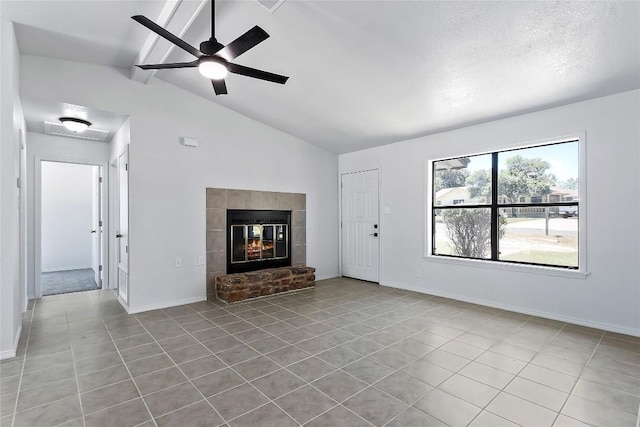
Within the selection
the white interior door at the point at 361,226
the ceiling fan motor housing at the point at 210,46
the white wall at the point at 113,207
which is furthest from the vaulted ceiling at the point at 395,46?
the white interior door at the point at 361,226

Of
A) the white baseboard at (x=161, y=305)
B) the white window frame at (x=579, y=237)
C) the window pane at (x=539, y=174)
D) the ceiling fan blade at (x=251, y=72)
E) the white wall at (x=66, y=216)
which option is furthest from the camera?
the white wall at (x=66, y=216)

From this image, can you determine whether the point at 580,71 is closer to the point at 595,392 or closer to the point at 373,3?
the point at 373,3

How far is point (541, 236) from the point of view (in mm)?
4016

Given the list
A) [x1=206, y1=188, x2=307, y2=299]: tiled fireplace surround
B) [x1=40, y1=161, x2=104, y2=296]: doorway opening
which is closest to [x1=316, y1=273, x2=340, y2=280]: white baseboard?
[x1=206, y1=188, x2=307, y2=299]: tiled fireplace surround

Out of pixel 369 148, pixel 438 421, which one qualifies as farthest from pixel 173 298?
pixel 369 148

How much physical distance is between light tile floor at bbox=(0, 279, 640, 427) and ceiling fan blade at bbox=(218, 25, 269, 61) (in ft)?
8.13

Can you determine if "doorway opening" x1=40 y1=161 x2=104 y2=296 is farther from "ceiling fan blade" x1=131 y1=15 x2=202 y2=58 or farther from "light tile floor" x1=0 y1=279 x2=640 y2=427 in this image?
"ceiling fan blade" x1=131 y1=15 x2=202 y2=58

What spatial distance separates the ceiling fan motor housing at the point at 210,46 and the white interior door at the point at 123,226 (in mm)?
2552

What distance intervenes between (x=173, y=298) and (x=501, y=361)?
3.95m

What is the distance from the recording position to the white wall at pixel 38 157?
15.7 ft

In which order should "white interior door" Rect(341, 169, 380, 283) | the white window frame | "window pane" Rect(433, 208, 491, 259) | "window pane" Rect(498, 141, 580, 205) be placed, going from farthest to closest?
1. "white interior door" Rect(341, 169, 380, 283)
2. "window pane" Rect(433, 208, 491, 259)
3. "window pane" Rect(498, 141, 580, 205)
4. the white window frame

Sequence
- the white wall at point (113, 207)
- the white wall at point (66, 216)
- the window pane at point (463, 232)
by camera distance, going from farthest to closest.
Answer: the white wall at point (66, 216) → the white wall at point (113, 207) → the window pane at point (463, 232)

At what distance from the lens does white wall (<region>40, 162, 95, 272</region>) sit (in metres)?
7.04

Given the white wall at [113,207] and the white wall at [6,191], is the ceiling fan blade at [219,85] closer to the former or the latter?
the white wall at [6,191]
